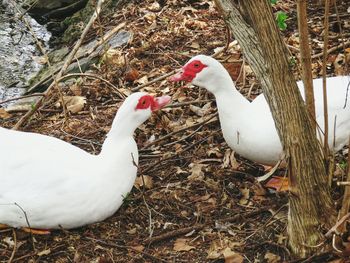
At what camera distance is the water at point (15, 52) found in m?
8.05

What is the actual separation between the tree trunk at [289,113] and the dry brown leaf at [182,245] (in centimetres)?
79

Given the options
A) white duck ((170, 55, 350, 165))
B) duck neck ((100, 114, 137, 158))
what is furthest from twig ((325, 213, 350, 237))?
duck neck ((100, 114, 137, 158))

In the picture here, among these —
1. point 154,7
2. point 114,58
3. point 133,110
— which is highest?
point 133,110

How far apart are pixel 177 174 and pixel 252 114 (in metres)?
0.73

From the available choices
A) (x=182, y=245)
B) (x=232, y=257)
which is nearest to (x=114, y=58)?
(x=182, y=245)

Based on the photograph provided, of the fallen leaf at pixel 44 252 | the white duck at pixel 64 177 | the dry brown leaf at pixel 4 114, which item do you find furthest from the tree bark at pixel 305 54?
the dry brown leaf at pixel 4 114

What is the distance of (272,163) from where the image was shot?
4.31 meters

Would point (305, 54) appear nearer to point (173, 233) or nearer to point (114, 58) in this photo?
point (173, 233)

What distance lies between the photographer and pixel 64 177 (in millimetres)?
4035

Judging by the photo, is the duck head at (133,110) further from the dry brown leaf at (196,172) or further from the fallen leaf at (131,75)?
the fallen leaf at (131,75)

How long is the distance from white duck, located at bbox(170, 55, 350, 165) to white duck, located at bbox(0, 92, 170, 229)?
47 cm

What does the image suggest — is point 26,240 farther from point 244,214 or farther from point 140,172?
point 244,214

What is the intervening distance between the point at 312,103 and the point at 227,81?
127cm

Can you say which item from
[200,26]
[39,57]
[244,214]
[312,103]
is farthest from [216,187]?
[39,57]
